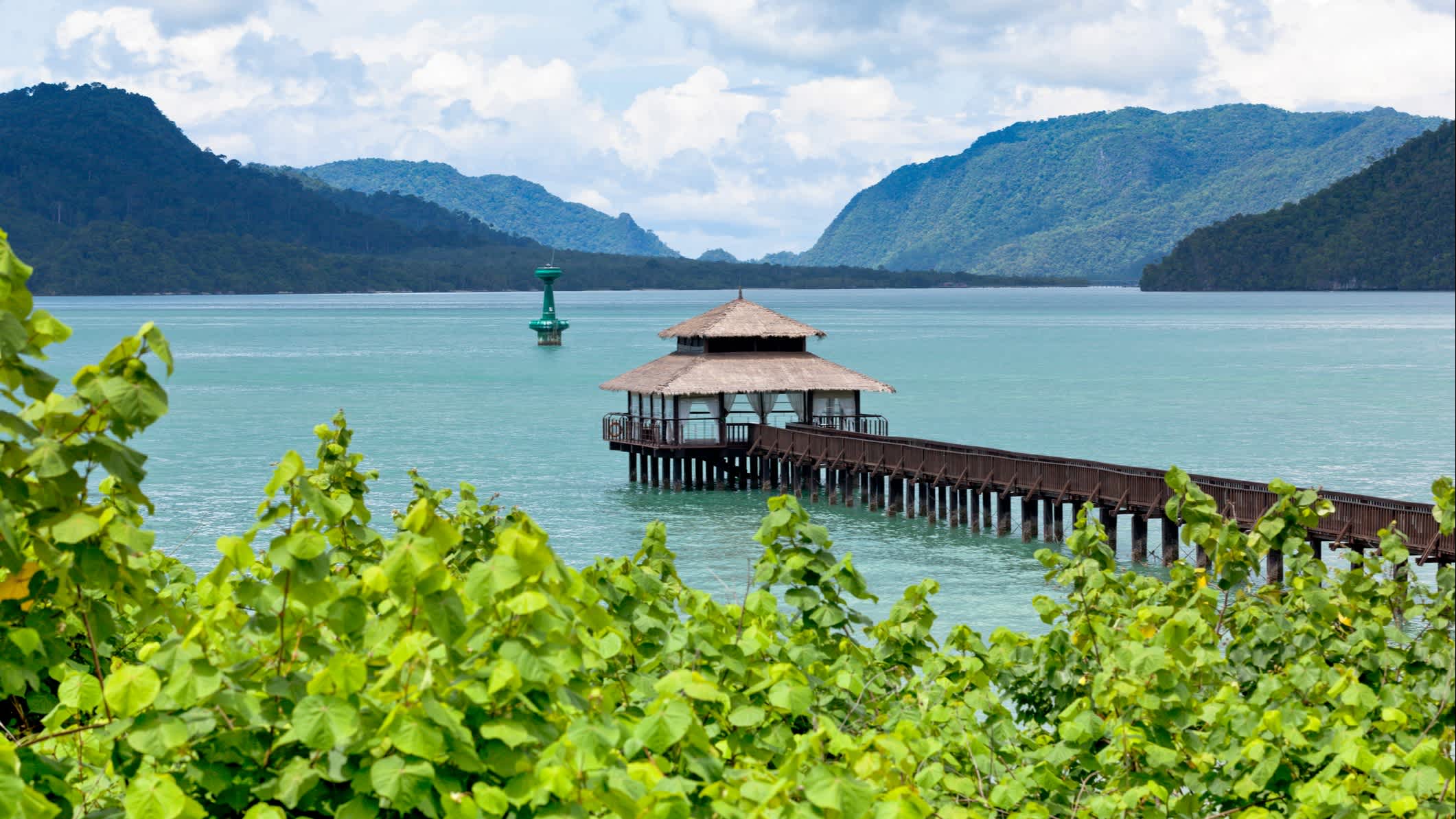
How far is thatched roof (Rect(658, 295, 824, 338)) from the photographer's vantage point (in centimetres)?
4294

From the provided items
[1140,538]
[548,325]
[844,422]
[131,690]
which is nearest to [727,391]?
[844,422]

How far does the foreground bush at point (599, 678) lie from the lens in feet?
15.2

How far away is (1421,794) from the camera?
631 cm

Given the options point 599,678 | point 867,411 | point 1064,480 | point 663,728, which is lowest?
point 867,411

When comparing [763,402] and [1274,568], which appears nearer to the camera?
[1274,568]

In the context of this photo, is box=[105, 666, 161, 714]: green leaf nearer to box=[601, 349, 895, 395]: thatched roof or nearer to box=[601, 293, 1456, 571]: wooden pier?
box=[601, 293, 1456, 571]: wooden pier

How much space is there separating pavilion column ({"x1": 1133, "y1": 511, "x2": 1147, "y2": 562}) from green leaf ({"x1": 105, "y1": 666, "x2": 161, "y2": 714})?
27.0m

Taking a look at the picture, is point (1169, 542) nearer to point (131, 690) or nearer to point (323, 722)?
point (323, 722)

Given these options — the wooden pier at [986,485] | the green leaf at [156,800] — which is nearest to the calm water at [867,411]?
the wooden pier at [986,485]

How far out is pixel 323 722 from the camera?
15.3ft

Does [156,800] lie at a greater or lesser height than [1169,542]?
greater

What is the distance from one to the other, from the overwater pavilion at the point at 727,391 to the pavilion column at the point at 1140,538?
1239cm

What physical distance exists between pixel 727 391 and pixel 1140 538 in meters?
13.5

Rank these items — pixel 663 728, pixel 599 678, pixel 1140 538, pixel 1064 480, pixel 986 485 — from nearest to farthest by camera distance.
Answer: pixel 663 728, pixel 599 678, pixel 1140 538, pixel 1064 480, pixel 986 485
